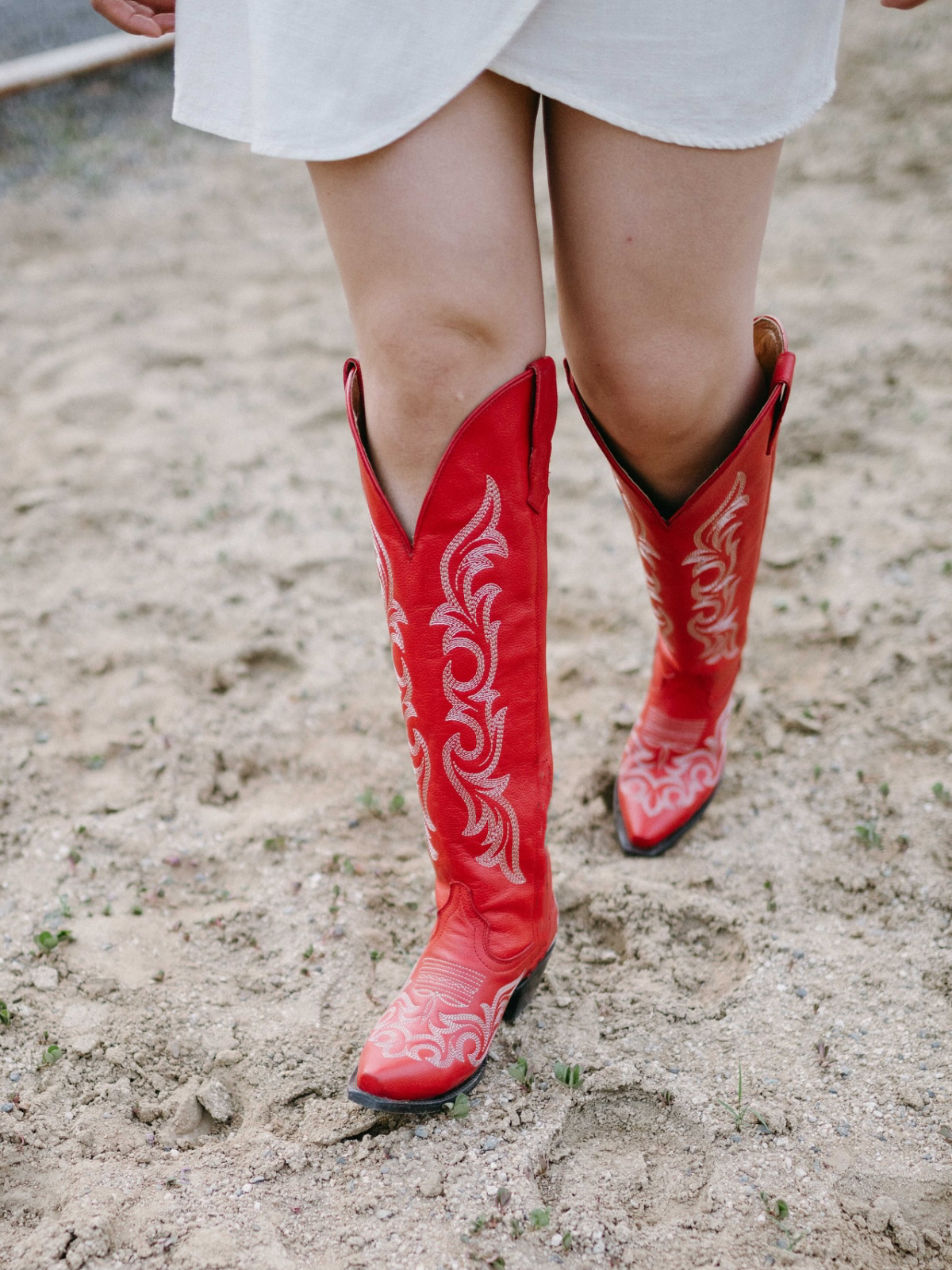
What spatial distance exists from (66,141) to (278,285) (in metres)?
1.43

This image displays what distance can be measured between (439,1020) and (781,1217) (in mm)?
397

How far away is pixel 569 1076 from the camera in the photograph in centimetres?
119

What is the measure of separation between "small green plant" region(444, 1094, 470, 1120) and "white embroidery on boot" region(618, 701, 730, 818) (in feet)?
1.71

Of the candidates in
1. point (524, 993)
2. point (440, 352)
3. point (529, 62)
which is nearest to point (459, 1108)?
point (524, 993)

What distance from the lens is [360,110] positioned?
882mm

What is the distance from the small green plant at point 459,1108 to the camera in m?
1.15

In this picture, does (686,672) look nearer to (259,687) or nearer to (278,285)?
(259,687)

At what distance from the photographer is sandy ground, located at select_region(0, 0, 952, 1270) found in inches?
42.4

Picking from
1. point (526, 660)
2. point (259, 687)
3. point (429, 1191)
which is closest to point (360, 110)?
point (526, 660)

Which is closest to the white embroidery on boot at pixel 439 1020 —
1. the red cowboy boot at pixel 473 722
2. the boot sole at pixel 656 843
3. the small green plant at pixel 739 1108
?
the red cowboy boot at pixel 473 722

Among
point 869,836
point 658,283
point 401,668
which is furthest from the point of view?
point 869,836

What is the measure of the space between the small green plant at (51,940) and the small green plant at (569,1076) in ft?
2.17

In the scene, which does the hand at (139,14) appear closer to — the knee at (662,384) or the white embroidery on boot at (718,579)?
the knee at (662,384)

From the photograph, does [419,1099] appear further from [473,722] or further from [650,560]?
[650,560]
